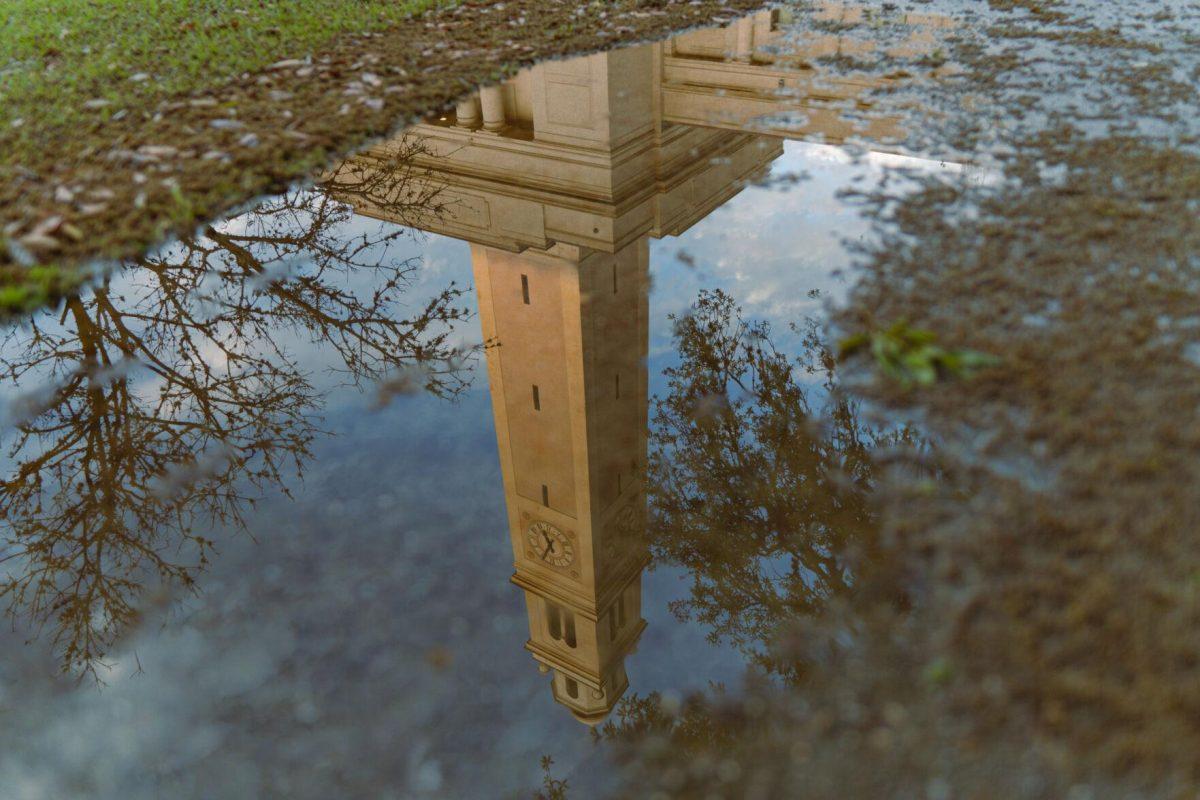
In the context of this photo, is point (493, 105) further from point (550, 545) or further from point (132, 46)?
point (550, 545)

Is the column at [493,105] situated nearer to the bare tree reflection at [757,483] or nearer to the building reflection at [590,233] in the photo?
the building reflection at [590,233]

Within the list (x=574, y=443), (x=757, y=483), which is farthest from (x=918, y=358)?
(x=574, y=443)

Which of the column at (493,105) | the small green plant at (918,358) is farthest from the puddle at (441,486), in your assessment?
the column at (493,105)

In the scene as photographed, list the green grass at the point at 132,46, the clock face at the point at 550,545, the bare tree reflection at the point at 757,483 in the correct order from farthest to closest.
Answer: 1. the green grass at the point at 132,46
2. the clock face at the point at 550,545
3. the bare tree reflection at the point at 757,483

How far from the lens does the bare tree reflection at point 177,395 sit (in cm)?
310

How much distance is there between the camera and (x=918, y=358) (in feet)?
11.8

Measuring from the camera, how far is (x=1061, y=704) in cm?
225

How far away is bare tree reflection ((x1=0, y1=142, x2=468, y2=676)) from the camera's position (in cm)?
310

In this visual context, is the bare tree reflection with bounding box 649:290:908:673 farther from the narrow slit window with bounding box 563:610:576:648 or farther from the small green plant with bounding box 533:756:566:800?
the small green plant with bounding box 533:756:566:800

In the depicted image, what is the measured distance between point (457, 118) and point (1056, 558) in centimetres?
602

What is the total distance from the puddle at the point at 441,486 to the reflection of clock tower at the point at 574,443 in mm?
21

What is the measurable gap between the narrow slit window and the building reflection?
18 millimetres

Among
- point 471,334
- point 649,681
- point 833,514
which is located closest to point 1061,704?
point 833,514

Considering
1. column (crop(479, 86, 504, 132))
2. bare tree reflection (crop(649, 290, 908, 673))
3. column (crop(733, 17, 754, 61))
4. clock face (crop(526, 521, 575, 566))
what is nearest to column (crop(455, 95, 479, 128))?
column (crop(479, 86, 504, 132))
